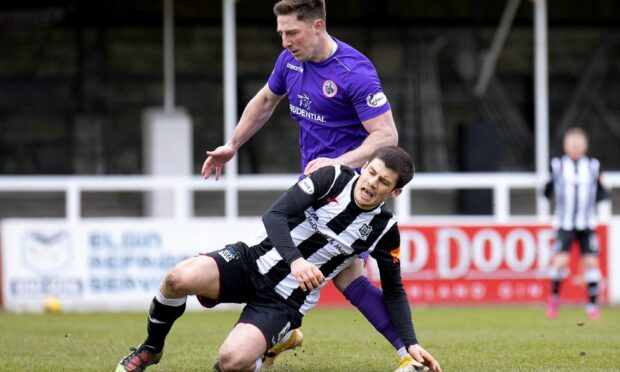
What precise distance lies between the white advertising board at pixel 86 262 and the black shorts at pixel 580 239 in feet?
12.5

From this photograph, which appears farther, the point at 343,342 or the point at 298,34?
the point at 343,342

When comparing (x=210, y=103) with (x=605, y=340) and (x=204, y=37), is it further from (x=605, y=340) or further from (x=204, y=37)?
(x=605, y=340)

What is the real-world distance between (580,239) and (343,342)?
4362 millimetres

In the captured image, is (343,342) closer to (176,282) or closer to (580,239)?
(176,282)

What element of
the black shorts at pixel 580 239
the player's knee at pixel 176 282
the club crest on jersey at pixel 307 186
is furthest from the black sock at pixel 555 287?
the player's knee at pixel 176 282

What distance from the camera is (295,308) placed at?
6.13m

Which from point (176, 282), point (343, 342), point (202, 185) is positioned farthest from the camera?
point (202, 185)

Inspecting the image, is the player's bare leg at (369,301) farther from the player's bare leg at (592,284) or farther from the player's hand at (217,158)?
the player's bare leg at (592,284)

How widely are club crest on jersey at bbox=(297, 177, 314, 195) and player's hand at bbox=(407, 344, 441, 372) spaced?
99 cm

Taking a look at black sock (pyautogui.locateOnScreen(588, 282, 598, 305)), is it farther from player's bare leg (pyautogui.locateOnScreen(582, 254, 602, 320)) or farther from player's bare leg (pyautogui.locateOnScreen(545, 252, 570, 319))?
player's bare leg (pyautogui.locateOnScreen(545, 252, 570, 319))

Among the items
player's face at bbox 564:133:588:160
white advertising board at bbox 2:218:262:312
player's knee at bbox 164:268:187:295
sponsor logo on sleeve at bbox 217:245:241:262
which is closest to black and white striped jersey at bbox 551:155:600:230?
player's face at bbox 564:133:588:160

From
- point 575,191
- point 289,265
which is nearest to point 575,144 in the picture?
point 575,191

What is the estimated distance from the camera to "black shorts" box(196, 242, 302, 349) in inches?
238

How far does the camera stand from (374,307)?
636 cm
